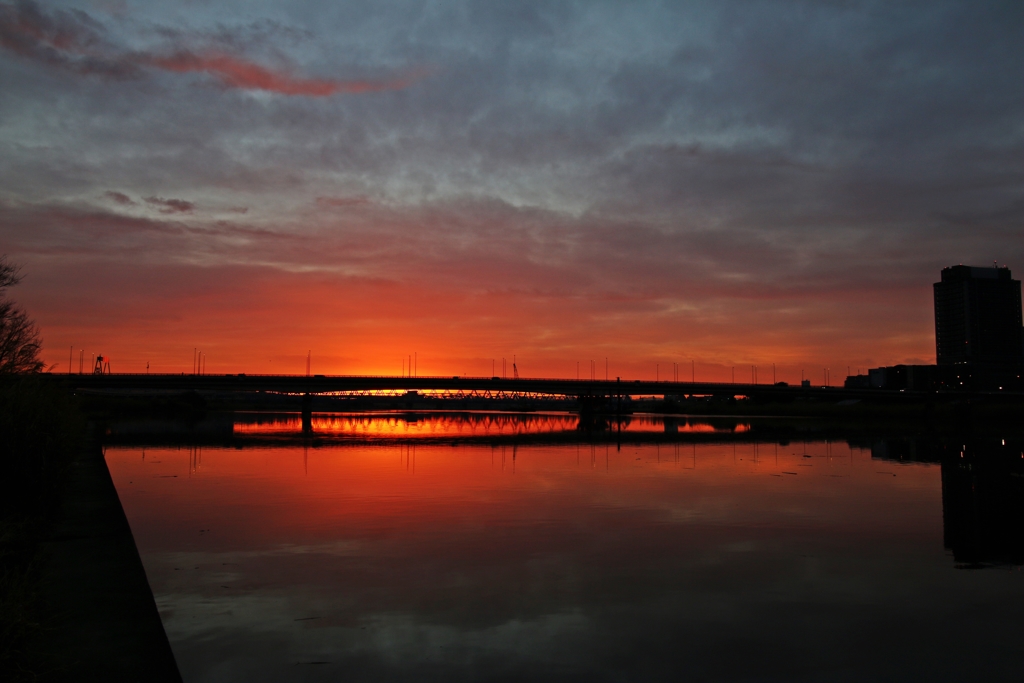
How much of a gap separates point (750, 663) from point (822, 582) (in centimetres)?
589

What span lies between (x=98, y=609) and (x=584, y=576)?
960 cm

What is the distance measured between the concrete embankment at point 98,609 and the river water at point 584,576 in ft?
1.50

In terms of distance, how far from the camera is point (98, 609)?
541 inches

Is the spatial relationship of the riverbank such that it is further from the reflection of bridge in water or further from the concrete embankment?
the reflection of bridge in water

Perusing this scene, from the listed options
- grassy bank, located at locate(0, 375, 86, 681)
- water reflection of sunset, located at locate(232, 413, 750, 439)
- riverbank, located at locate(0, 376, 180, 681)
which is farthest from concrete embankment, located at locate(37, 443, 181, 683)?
water reflection of sunset, located at locate(232, 413, 750, 439)

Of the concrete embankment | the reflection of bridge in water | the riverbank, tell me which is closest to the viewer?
the riverbank

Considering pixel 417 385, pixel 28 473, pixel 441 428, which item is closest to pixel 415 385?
pixel 417 385

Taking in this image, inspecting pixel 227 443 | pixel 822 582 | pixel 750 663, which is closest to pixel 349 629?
pixel 750 663

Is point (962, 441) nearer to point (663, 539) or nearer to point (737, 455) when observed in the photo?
point (737, 455)

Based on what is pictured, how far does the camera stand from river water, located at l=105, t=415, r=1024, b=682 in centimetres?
1170

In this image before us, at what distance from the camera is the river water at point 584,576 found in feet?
38.4

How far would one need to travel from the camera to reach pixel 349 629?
42.5 ft

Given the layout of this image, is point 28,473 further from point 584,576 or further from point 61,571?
point 584,576

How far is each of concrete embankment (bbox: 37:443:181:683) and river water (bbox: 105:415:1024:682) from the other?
0.46 m
